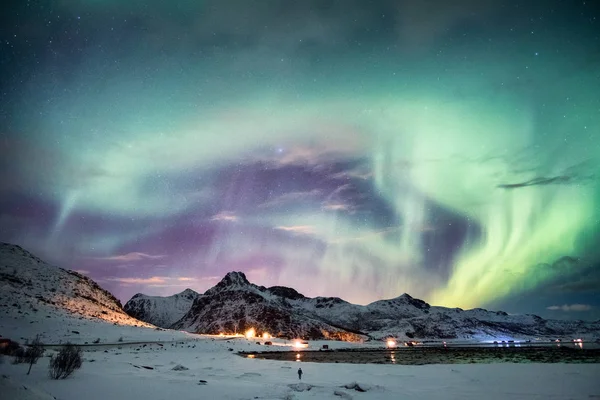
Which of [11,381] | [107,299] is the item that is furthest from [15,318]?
[11,381]

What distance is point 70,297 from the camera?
8962 centimetres

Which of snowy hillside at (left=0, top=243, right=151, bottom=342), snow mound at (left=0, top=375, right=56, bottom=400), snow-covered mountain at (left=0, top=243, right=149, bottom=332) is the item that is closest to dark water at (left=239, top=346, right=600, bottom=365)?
snow mound at (left=0, top=375, right=56, bottom=400)

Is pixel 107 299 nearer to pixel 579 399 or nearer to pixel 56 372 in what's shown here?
pixel 56 372

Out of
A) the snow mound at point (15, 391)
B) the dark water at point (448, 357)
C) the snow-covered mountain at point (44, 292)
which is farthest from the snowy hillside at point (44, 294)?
the snow mound at point (15, 391)

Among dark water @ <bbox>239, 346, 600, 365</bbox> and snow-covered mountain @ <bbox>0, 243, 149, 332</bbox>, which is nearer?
dark water @ <bbox>239, 346, 600, 365</bbox>

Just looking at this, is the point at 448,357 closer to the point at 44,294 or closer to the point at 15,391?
the point at 15,391

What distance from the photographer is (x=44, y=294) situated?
83.3 metres

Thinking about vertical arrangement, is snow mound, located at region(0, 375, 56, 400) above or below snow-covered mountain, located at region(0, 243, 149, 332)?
below

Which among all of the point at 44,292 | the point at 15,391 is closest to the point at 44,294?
the point at 44,292

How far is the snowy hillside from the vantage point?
64312mm

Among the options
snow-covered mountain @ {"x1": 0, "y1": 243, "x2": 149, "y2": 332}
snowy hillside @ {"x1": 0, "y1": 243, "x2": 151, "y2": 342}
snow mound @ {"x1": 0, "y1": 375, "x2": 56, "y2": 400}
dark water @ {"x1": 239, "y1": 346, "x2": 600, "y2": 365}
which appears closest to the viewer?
snow mound @ {"x1": 0, "y1": 375, "x2": 56, "y2": 400}

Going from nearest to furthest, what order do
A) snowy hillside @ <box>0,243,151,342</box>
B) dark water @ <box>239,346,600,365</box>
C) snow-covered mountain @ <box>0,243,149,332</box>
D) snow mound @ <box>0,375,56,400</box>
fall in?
1. snow mound @ <box>0,375,56,400</box>
2. dark water @ <box>239,346,600,365</box>
3. snowy hillside @ <box>0,243,151,342</box>
4. snow-covered mountain @ <box>0,243,149,332</box>

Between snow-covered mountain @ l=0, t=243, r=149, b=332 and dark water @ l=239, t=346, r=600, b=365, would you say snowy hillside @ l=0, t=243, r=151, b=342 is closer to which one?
snow-covered mountain @ l=0, t=243, r=149, b=332

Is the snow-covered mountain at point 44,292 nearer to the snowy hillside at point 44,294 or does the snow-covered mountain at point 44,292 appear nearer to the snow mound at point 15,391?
the snowy hillside at point 44,294
